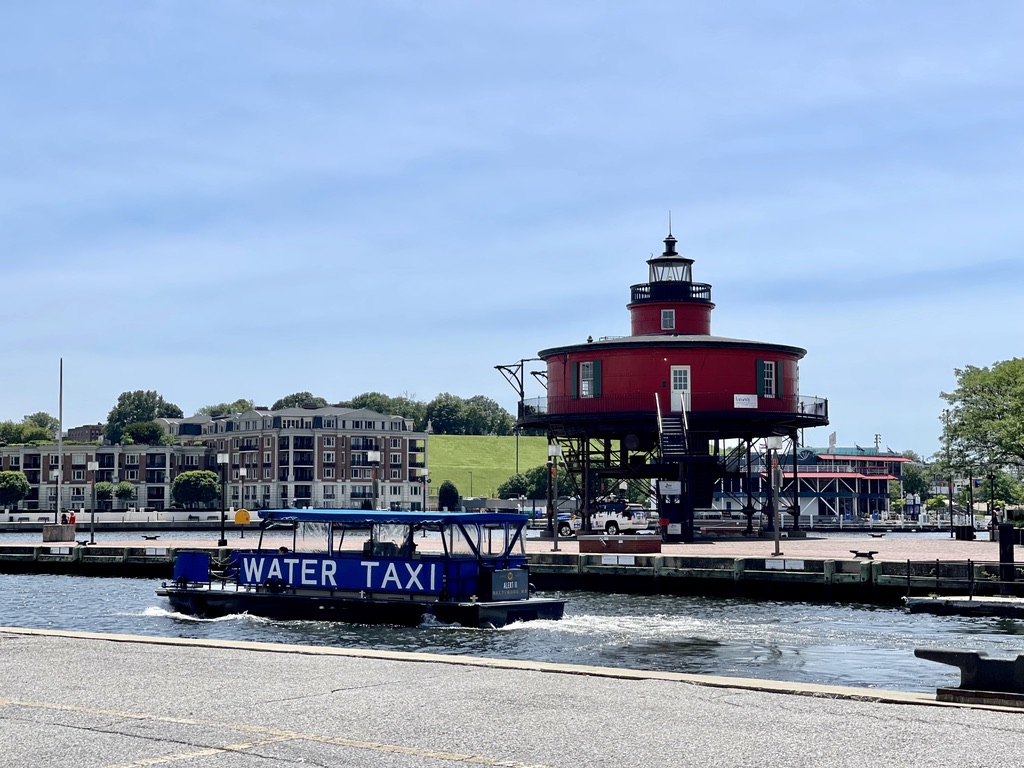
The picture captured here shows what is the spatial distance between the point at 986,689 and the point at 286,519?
26347 mm

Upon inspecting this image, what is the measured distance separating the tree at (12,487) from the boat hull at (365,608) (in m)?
157

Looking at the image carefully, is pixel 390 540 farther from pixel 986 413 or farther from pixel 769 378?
pixel 986 413

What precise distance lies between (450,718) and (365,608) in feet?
73.2

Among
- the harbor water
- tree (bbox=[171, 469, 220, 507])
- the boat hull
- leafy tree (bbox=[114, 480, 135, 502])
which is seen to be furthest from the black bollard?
leafy tree (bbox=[114, 480, 135, 502])

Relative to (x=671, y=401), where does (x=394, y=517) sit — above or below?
below

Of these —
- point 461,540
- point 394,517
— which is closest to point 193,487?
point 394,517

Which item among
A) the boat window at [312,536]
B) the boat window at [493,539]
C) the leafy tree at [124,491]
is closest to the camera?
the boat window at [493,539]

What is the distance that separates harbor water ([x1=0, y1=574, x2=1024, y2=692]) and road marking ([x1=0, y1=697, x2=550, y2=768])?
542 inches

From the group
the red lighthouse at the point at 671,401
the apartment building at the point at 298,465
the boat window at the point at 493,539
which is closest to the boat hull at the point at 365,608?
the boat window at the point at 493,539

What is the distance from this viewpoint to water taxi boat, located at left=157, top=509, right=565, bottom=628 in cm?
3684

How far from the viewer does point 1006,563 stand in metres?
41.2

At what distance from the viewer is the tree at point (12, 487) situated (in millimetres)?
186375

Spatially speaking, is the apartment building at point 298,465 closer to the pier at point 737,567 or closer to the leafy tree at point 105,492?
the leafy tree at point 105,492

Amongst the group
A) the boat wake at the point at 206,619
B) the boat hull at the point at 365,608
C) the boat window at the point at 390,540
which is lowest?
the boat wake at the point at 206,619
